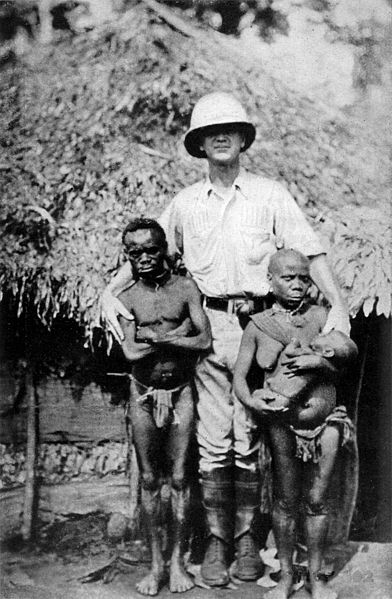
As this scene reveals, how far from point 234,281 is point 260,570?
5.06 ft

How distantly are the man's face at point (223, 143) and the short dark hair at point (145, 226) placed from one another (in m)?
0.51

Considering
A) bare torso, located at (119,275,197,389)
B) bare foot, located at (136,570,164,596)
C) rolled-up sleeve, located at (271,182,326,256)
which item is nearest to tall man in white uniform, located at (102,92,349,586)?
rolled-up sleeve, located at (271,182,326,256)

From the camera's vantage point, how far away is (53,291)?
14.5 ft

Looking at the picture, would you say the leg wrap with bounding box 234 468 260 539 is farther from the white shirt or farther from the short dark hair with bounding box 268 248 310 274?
the short dark hair with bounding box 268 248 310 274

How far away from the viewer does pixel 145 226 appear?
13.0 ft

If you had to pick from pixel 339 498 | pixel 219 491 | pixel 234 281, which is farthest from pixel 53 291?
pixel 339 498

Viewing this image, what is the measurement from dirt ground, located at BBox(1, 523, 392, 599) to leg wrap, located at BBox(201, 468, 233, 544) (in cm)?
31

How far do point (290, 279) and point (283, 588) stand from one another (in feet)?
5.13

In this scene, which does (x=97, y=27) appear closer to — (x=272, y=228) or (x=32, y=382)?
(x=272, y=228)

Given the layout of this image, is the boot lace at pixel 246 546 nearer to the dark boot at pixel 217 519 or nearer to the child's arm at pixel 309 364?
the dark boot at pixel 217 519

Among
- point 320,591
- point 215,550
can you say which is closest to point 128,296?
point 215,550

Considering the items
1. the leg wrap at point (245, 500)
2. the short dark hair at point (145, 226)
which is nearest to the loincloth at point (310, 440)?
the leg wrap at point (245, 500)

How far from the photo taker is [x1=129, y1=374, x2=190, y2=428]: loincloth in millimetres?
3994

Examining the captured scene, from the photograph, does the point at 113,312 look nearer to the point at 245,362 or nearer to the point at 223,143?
the point at 245,362
